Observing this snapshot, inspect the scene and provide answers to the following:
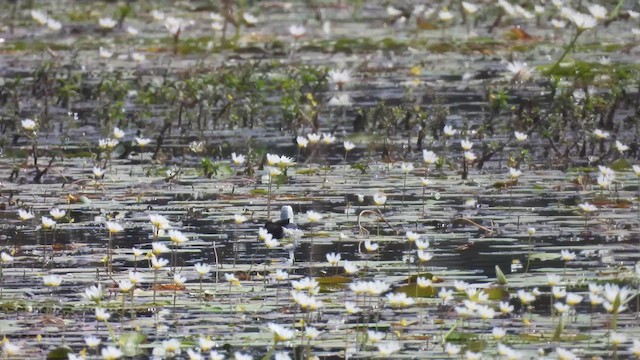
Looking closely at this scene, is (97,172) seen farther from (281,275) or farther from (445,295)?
(445,295)

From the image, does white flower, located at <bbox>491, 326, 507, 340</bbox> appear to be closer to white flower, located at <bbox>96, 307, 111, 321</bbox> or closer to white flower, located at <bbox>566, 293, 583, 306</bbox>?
white flower, located at <bbox>566, 293, 583, 306</bbox>

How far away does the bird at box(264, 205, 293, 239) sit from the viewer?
6086 millimetres

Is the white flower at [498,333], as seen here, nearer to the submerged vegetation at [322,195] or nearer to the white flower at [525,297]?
the submerged vegetation at [322,195]

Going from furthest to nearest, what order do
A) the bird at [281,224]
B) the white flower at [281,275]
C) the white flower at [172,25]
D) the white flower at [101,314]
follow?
the white flower at [172,25] < the bird at [281,224] < the white flower at [281,275] < the white flower at [101,314]

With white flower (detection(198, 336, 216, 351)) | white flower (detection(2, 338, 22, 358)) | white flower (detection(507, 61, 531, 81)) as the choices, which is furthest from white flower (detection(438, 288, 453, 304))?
white flower (detection(507, 61, 531, 81))

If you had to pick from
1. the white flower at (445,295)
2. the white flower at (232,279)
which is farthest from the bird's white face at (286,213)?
the white flower at (445,295)

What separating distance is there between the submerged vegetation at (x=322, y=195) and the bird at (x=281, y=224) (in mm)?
11

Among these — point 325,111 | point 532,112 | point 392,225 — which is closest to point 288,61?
point 325,111

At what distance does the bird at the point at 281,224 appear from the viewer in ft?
20.0

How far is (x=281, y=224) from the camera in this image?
6.12m

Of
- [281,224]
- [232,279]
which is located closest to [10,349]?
[232,279]

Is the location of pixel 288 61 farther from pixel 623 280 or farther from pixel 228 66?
pixel 623 280

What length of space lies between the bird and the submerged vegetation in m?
0.01

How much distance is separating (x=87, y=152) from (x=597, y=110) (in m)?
2.85
